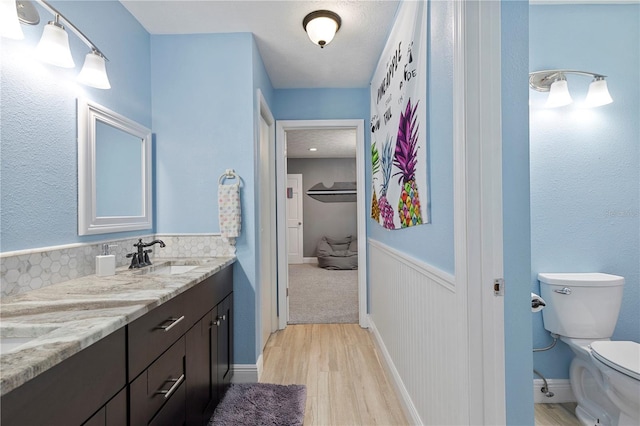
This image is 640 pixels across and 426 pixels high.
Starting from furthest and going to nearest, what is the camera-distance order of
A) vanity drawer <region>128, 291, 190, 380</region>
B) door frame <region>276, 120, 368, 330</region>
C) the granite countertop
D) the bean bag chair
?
the bean bag chair
door frame <region>276, 120, 368, 330</region>
vanity drawer <region>128, 291, 190, 380</region>
the granite countertop

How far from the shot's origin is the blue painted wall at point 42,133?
3.72ft

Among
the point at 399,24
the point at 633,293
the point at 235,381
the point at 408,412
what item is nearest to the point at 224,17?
the point at 399,24

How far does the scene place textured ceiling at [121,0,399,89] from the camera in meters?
1.80

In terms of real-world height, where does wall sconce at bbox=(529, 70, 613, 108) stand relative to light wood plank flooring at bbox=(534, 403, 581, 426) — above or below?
above

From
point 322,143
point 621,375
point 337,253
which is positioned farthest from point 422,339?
point 337,253

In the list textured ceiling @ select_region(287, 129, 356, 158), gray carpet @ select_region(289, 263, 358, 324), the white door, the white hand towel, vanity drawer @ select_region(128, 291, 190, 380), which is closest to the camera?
vanity drawer @ select_region(128, 291, 190, 380)

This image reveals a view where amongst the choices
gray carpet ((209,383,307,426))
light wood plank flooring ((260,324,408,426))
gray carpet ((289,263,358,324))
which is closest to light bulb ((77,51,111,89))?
gray carpet ((209,383,307,426))

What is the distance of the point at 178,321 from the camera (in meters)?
1.22

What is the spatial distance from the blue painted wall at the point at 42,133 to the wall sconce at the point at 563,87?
2497mm

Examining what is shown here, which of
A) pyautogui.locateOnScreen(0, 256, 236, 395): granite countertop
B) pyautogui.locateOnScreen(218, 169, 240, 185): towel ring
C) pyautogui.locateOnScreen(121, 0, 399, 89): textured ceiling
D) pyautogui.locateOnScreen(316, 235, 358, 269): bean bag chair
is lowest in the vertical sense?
pyautogui.locateOnScreen(316, 235, 358, 269): bean bag chair

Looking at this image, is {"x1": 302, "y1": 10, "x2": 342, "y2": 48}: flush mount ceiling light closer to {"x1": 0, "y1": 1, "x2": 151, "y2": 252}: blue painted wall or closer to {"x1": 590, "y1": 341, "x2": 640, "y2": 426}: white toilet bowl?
{"x1": 0, "y1": 1, "x2": 151, "y2": 252}: blue painted wall

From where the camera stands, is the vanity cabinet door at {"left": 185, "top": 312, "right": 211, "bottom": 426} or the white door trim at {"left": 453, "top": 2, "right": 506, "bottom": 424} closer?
the white door trim at {"left": 453, "top": 2, "right": 506, "bottom": 424}

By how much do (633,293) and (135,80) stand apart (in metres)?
3.41

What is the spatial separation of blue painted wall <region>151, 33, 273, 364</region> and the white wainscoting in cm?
96
